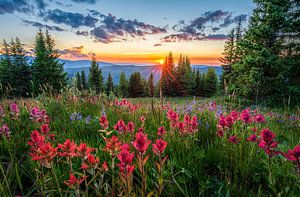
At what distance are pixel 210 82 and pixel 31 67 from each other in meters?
50.9

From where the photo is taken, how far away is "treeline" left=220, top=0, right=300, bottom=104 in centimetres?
1786

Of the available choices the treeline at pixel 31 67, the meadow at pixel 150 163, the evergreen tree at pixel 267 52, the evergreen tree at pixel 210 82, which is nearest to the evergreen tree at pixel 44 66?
the treeline at pixel 31 67

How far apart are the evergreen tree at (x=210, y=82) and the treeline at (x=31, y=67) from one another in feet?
140

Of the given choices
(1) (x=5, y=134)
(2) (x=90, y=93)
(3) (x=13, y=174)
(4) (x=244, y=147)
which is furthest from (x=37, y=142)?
(2) (x=90, y=93)

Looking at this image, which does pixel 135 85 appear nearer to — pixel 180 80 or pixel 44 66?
pixel 180 80

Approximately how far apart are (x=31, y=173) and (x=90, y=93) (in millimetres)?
4733

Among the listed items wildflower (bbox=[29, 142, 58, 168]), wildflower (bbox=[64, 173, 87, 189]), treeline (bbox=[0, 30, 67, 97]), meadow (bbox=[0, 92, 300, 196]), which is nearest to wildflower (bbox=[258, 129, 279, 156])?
meadow (bbox=[0, 92, 300, 196])

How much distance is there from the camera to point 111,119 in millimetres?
4129

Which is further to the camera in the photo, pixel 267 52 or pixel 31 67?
pixel 31 67

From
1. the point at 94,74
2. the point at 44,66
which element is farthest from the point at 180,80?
the point at 44,66

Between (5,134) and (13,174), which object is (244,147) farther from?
(5,134)

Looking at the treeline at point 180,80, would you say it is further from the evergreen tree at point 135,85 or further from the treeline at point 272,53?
the treeline at point 272,53

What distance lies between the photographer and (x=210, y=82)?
194ft

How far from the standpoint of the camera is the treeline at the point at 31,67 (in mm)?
38834
